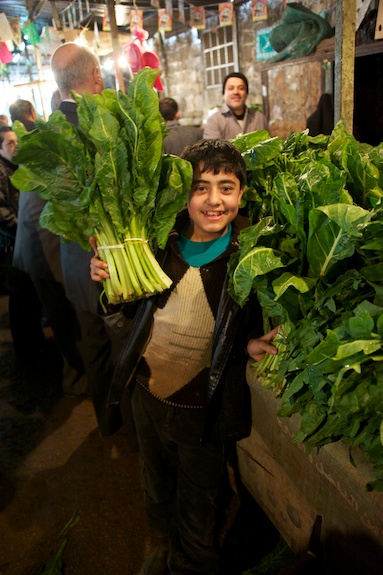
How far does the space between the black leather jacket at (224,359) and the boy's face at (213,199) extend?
0.54 ft

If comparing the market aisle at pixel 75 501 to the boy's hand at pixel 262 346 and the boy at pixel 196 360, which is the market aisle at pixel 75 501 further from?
the boy's hand at pixel 262 346

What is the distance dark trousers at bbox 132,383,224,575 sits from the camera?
2.31m

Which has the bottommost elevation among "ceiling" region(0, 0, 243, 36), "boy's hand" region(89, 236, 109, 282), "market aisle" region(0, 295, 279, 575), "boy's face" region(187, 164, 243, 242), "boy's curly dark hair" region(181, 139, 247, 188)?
"market aisle" region(0, 295, 279, 575)

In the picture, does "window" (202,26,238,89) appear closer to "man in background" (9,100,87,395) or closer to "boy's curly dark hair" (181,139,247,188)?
"man in background" (9,100,87,395)

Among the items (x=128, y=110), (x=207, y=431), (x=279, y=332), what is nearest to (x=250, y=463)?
(x=207, y=431)

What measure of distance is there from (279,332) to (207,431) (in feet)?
2.30

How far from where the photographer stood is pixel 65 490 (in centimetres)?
342

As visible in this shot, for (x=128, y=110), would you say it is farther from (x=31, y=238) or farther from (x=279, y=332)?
(x=31, y=238)

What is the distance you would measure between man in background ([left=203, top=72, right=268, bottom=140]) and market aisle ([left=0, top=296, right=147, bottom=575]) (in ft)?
14.0

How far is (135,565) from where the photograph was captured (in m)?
2.82

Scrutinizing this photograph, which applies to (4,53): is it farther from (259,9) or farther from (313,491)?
(313,491)

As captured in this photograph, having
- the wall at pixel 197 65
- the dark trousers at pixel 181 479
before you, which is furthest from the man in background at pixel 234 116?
the wall at pixel 197 65

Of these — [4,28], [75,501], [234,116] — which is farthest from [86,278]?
[4,28]

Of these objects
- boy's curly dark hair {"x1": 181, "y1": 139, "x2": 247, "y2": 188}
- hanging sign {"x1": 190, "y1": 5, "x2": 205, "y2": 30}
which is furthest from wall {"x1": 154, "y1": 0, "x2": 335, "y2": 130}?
boy's curly dark hair {"x1": 181, "y1": 139, "x2": 247, "y2": 188}
